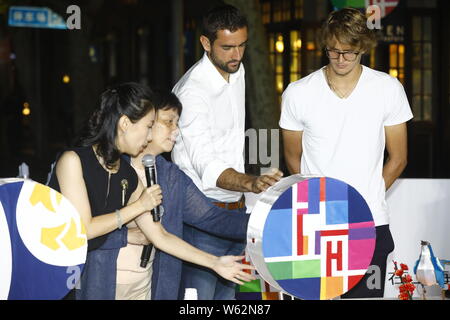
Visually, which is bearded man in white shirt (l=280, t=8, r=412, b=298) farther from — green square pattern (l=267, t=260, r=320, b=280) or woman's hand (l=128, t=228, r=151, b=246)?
woman's hand (l=128, t=228, r=151, b=246)

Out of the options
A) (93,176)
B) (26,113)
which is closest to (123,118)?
(93,176)

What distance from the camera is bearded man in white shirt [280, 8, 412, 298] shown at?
3.08m

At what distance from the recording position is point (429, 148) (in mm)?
9531

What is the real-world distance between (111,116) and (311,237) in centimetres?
83

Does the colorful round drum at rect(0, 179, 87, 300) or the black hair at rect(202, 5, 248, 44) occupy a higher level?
the black hair at rect(202, 5, 248, 44)

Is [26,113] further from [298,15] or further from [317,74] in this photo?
[317,74]

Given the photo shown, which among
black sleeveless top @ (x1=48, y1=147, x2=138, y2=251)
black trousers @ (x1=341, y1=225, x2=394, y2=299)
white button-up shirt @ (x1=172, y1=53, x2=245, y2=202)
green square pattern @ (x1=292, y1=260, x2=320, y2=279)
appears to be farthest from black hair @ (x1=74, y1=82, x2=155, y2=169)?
black trousers @ (x1=341, y1=225, x2=394, y2=299)

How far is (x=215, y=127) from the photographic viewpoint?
10.7ft

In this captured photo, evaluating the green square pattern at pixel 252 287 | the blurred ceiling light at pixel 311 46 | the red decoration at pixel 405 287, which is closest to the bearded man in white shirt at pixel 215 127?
the green square pattern at pixel 252 287

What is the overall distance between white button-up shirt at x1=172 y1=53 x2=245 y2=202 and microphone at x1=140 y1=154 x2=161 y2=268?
35cm

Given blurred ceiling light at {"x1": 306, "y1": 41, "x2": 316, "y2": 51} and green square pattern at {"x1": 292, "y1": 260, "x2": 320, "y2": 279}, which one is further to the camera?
blurred ceiling light at {"x1": 306, "y1": 41, "x2": 316, "y2": 51}

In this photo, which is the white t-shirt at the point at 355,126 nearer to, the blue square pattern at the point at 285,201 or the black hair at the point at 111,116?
the blue square pattern at the point at 285,201

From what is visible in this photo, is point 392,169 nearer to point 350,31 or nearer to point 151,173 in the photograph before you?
point 350,31
